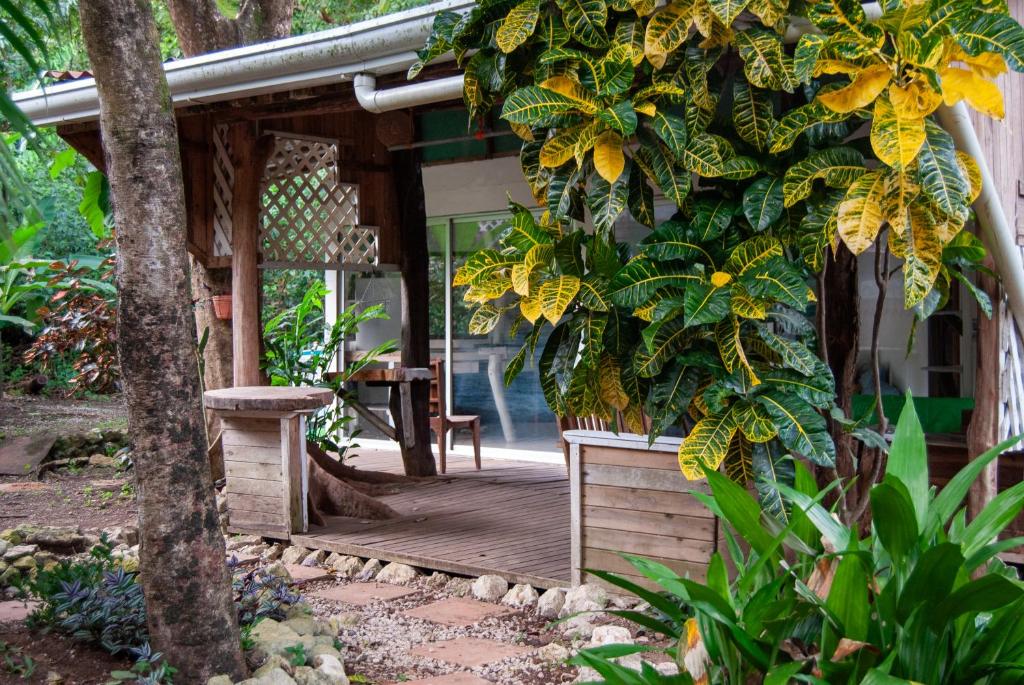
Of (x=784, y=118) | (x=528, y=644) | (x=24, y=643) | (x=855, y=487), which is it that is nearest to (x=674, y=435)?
(x=855, y=487)

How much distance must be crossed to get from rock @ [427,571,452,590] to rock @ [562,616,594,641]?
96 cm

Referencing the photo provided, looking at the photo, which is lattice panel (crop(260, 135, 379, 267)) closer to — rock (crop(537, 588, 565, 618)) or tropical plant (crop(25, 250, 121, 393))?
rock (crop(537, 588, 565, 618))

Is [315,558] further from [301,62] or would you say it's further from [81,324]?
[81,324]

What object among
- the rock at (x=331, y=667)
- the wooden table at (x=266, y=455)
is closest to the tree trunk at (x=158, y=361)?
the rock at (x=331, y=667)

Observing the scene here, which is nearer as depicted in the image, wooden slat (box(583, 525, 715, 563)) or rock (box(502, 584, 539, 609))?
wooden slat (box(583, 525, 715, 563))

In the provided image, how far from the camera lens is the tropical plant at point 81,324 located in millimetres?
11211

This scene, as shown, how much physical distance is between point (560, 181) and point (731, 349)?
36.0 inches

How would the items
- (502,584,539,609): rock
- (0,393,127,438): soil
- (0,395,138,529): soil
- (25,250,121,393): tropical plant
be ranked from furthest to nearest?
1. (25,250,121,393): tropical plant
2. (0,393,127,438): soil
3. (0,395,138,529): soil
4. (502,584,539,609): rock

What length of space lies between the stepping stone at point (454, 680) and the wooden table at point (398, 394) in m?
3.76

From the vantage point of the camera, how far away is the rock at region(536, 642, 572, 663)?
3914 mm

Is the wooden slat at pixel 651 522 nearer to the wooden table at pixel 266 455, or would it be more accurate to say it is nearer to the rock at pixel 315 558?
the rock at pixel 315 558

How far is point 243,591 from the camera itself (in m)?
4.11

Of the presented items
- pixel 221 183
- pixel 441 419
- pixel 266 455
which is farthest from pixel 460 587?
pixel 221 183

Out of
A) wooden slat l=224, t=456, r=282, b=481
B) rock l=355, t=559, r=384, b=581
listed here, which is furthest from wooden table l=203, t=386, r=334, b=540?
rock l=355, t=559, r=384, b=581
